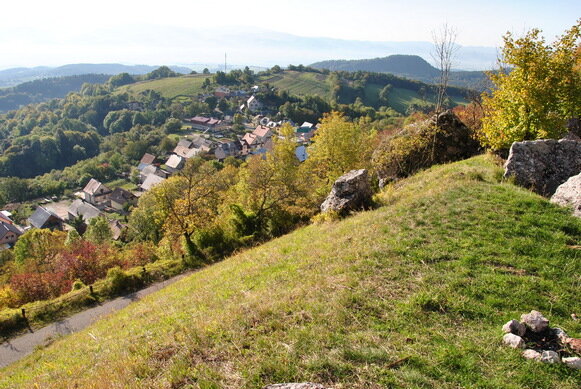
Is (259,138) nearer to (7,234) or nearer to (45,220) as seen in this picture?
(45,220)

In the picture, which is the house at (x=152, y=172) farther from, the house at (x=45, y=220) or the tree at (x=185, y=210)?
the tree at (x=185, y=210)

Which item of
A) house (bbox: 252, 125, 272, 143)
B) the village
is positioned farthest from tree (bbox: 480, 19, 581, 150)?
house (bbox: 252, 125, 272, 143)

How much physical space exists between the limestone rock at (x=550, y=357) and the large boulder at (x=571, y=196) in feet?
22.7

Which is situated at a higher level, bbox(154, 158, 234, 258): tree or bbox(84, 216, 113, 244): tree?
bbox(154, 158, 234, 258): tree

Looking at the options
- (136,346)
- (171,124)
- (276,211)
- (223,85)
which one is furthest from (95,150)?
(136,346)

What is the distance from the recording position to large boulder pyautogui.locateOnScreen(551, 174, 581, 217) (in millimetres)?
10969

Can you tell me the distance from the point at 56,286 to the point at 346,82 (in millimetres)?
188072

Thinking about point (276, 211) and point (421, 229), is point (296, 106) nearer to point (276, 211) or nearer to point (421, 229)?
point (276, 211)

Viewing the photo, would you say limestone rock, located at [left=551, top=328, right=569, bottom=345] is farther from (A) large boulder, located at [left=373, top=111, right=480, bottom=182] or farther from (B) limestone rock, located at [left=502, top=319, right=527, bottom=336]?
(A) large boulder, located at [left=373, top=111, right=480, bottom=182]

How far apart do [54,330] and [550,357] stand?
20.1m

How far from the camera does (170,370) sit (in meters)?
6.66

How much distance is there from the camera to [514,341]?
630 cm

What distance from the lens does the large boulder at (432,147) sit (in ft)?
71.2

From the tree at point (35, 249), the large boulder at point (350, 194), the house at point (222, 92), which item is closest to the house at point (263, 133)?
the house at point (222, 92)
